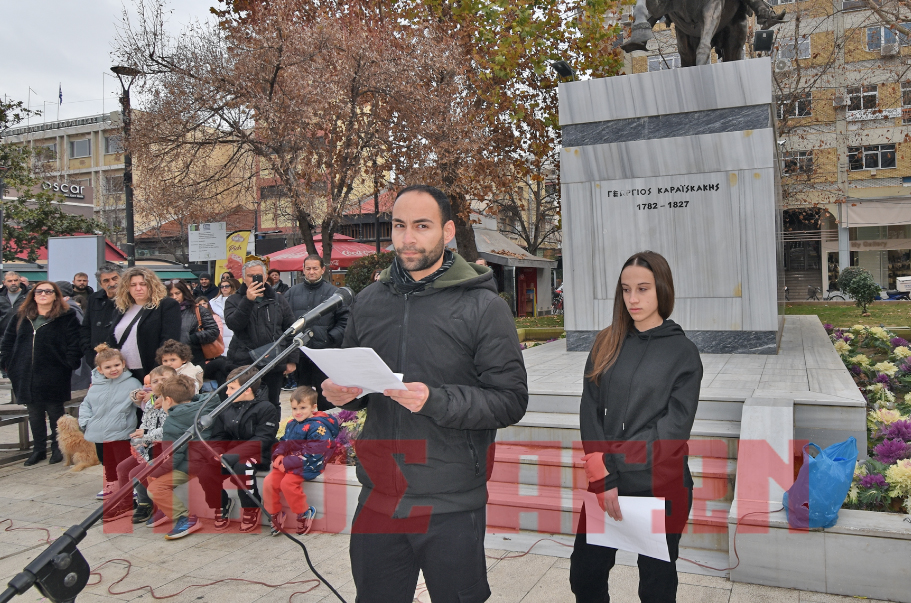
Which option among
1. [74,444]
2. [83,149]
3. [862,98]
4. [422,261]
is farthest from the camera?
[83,149]

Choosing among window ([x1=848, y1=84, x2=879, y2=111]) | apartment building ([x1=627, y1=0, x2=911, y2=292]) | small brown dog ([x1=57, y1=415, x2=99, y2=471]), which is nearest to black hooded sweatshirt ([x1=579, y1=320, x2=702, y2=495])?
small brown dog ([x1=57, y1=415, x2=99, y2=471])

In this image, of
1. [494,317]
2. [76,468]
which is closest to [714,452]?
[494,317]

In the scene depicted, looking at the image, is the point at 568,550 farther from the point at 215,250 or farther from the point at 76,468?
the point at 215,250

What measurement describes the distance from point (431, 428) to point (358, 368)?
1.52ft

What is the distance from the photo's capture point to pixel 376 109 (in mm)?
17078

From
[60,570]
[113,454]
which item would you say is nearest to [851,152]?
[113,454]

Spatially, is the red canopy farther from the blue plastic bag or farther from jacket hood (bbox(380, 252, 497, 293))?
jacket hood (bbox(380, 252, 497, 293))

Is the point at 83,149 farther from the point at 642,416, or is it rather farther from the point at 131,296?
the point at 642,416

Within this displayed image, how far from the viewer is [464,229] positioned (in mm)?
19641

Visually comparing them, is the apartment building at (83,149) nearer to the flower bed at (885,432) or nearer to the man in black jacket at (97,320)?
the man in black jacket at (97,320)

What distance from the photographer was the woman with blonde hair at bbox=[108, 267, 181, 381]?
21.9 feet

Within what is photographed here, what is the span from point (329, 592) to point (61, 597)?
2.08 meters

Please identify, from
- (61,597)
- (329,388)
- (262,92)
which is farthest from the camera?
(262,92)

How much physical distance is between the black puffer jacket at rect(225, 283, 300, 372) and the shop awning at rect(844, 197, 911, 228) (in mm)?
33275
